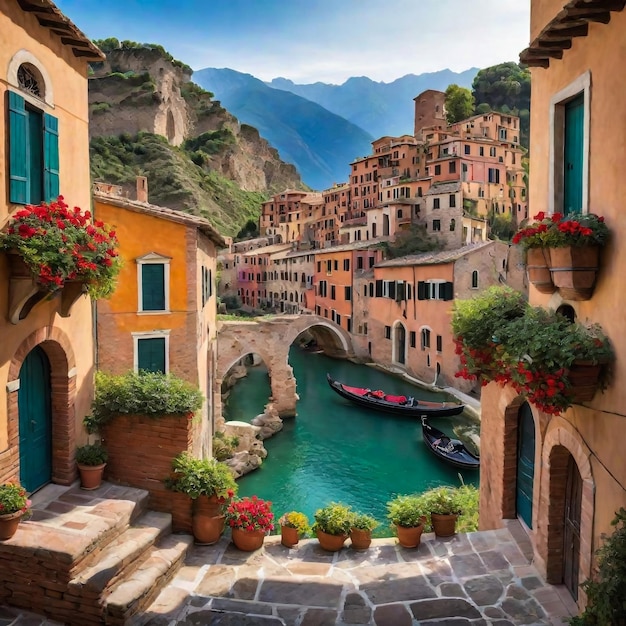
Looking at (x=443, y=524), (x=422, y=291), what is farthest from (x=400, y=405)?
(x=443, y=524)

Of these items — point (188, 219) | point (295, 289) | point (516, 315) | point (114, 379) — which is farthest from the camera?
point (295, 289)

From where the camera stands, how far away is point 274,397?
2984cm

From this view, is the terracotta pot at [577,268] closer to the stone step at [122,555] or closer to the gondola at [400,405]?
the stone step at [122,555]

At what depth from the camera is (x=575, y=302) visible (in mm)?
6508

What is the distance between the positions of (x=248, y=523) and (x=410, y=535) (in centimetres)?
253

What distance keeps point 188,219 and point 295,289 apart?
132 ft

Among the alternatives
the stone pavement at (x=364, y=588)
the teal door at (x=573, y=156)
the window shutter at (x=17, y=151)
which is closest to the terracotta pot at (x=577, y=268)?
the teal door at (x=573, y=156)

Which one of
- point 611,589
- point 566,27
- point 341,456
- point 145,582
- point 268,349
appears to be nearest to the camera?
point 611,589

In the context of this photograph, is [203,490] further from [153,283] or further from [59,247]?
[153,283]

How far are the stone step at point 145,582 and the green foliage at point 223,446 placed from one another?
13644 mm

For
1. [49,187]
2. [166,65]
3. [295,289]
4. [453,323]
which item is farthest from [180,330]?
[166,65]

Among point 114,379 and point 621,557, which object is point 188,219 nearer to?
point 114,379

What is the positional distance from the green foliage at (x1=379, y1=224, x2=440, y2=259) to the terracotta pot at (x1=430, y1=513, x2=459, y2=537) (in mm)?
36177

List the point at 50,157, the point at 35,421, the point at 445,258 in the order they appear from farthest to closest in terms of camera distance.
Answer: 1. the point at 445,258
2. the point at 35,421
3. the point at 50,157
